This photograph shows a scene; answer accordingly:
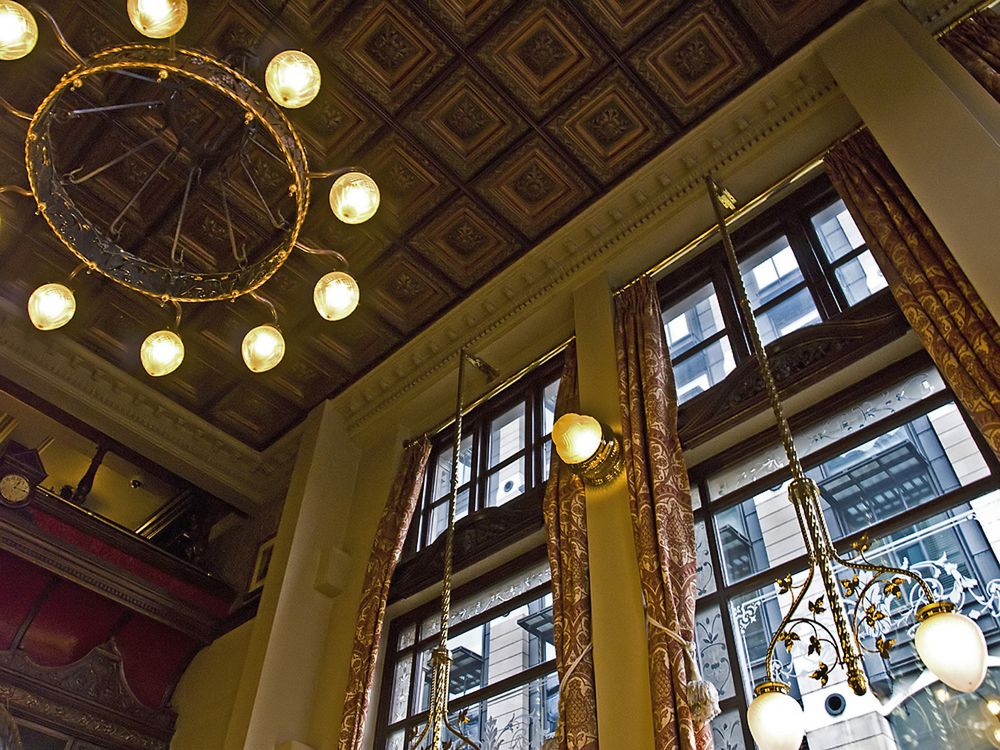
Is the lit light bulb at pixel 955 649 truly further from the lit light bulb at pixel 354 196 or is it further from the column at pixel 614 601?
the lit light bulb at pixel 354 196

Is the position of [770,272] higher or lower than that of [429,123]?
lower

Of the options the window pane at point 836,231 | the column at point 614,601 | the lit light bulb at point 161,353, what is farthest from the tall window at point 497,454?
the lit light bulb at point 161,353

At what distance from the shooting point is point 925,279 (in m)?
3.88

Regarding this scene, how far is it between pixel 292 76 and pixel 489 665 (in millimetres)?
3430

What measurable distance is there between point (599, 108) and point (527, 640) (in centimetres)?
342

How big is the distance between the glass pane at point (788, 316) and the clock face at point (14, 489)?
16.5 ft

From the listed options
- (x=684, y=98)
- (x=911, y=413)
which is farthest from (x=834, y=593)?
(x=684, y=98)

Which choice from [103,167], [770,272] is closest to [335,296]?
[103,167]

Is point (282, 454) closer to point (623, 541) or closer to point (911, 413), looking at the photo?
point (623, 541)

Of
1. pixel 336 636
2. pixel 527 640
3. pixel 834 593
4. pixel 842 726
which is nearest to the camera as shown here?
pixel 834 593

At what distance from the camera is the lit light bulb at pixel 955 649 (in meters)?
2.22

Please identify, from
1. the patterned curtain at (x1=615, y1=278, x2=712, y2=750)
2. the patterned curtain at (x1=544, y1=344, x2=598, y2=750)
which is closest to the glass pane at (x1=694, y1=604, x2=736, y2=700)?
the patterned curtain at (x1=615, y1=278, x2=712, y2=750)

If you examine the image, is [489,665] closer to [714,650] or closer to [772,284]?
[714,650]

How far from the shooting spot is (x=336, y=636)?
240 inches
